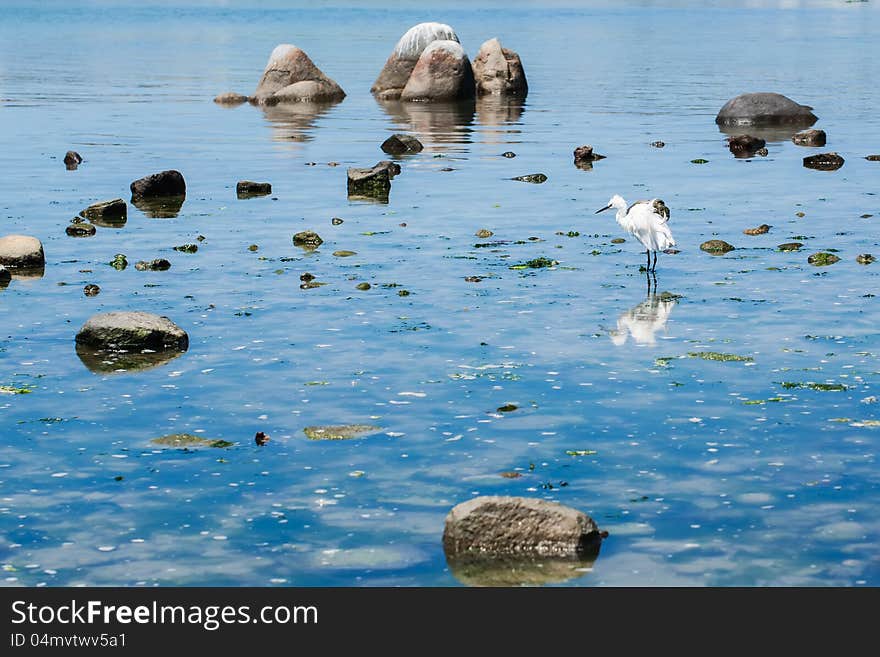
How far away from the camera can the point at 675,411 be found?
684 inches

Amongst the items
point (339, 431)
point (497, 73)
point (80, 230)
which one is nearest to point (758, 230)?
point (80, 230)

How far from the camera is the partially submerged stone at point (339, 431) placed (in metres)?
16.6

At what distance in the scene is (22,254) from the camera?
26.6 meters

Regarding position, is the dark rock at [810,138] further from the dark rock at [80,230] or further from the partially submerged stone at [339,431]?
the partially submerged stone at [339,431]

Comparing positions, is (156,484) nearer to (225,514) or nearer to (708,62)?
(225,514)

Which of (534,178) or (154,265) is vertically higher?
(534,178)

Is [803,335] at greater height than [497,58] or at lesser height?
lesser

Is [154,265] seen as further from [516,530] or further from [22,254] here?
[516,530]

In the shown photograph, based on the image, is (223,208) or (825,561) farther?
(223,208)

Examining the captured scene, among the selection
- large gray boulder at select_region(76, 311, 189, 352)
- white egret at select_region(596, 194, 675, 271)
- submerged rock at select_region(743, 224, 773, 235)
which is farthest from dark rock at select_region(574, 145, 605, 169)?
large gray boulder at select_region(76, 311, 189, 352)

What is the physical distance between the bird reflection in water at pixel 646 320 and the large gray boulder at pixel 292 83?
44.3 meters

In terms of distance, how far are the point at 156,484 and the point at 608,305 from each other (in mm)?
10226

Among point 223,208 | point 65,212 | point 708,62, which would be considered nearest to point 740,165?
point 223,208

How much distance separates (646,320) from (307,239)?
9.23 metres
